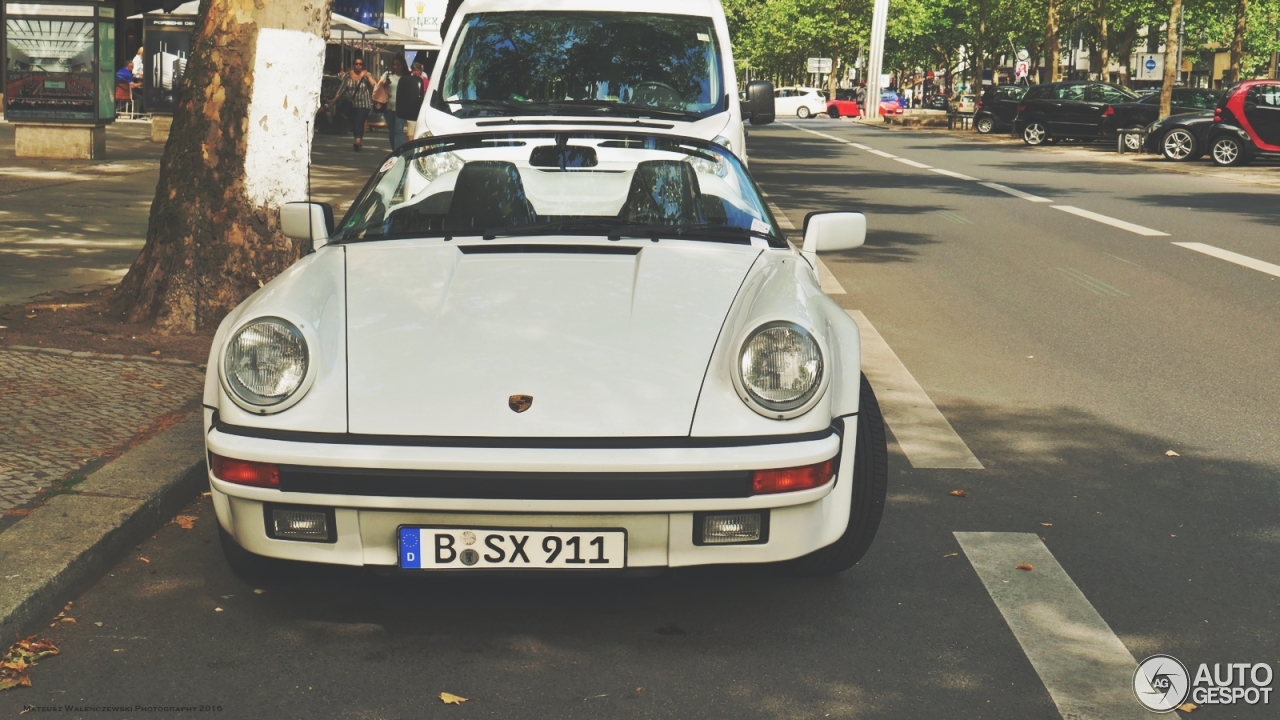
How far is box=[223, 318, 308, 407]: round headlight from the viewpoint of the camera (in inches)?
146

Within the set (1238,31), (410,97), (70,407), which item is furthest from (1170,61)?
(70,407)

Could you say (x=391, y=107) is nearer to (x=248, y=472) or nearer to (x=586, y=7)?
(x=586, y=7)

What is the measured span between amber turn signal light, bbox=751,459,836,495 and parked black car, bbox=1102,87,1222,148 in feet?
108

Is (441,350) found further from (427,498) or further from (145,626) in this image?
(145,626)

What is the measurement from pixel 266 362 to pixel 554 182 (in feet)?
6.16

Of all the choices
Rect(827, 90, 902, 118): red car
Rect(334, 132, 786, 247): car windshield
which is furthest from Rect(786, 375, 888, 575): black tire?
Rect(827, 90, 902, 118): red car

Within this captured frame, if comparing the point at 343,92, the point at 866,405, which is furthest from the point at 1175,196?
the point at 866,405

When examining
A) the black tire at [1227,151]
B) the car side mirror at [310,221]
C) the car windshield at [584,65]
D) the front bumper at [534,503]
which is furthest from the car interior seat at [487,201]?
the black tire at [1227,151]

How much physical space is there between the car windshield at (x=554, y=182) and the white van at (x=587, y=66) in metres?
3.85

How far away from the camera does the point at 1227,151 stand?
27.4 meters

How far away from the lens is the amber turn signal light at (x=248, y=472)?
3.63 m

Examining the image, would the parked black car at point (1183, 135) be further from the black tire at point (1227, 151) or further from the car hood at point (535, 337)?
the car hood at point (535, 337)

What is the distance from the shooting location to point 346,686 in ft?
11.4

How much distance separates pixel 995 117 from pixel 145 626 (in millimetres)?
42434
